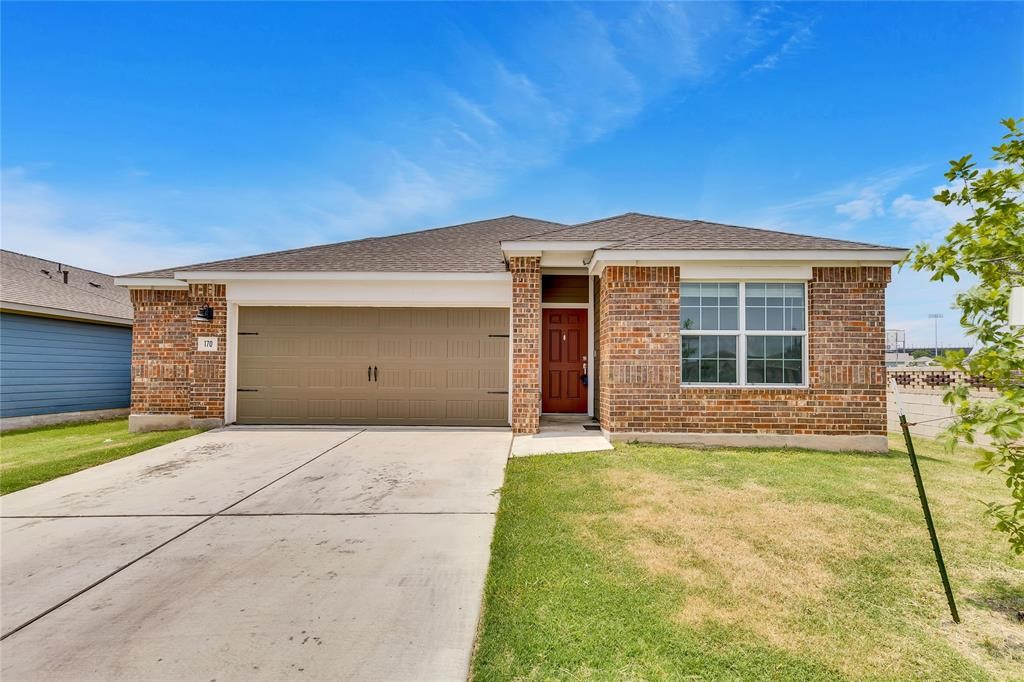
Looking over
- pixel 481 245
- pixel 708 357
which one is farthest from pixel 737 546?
pixel 481 245

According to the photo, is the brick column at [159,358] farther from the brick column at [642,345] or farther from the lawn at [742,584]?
the brick column at [642,345]

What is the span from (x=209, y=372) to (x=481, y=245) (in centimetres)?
633

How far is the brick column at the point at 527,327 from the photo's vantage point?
25.6ft

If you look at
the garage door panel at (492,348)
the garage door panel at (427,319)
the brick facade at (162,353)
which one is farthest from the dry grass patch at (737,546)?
the brick facade at (162,353)

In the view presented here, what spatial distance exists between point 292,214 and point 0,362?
7.95 m

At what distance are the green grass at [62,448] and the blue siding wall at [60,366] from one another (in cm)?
73

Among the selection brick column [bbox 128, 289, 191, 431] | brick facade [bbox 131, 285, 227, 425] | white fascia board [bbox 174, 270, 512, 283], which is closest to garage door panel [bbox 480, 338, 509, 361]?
white fascia board [bbox 174, 270, 512, 283]

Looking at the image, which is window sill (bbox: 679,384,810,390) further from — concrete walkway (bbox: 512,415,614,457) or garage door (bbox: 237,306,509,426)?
garage door (bbox: 237,306,509,426)

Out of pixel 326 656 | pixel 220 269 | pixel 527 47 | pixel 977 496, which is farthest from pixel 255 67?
pixel 977 496

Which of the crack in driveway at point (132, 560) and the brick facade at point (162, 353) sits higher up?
the brick facade at point (162, 353)

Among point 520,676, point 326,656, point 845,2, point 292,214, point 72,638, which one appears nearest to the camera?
point 520,676

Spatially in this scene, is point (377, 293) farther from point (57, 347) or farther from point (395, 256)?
point (57, 347)

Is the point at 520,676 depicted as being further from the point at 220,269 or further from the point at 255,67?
the point at 255,67

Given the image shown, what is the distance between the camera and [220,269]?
28.1 feet
